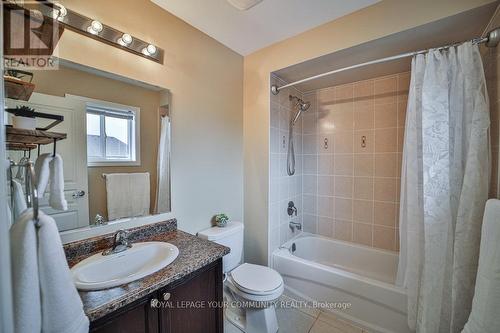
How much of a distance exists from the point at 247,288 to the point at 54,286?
1.17 m

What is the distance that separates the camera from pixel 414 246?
1380 millimetres

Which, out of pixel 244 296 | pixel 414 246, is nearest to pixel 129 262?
pixel 244 296

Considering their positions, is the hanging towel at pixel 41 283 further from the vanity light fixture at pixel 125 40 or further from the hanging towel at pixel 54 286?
the vanity light fixture at pixel 125 40

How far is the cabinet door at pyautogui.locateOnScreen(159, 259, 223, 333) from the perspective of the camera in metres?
0.99

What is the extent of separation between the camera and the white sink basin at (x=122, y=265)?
0.89 metres

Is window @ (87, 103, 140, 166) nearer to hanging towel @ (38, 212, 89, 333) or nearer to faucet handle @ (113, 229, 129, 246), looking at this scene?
faucet handle @ (113, 229, 129, 246)

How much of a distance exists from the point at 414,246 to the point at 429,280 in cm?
21

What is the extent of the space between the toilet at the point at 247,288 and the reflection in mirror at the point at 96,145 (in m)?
0.61

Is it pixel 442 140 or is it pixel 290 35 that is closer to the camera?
pixel 442 140

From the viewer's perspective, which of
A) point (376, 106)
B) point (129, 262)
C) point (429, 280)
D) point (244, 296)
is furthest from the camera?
point (376, 106)

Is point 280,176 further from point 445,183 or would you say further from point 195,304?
point 195,304

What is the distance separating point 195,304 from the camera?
1.13 metres

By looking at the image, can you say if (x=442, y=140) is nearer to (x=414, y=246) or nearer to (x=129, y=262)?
(x=414, y=246)


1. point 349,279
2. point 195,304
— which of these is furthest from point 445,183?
point 195,304
